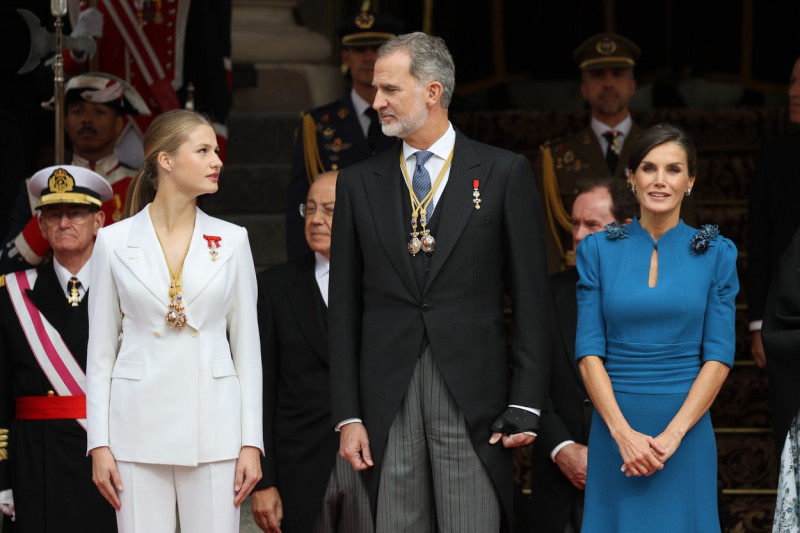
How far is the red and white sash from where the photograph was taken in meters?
4.44

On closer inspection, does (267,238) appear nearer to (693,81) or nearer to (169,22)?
(169,22)

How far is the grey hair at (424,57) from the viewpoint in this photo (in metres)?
3.63

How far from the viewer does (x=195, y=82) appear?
19.8 feet

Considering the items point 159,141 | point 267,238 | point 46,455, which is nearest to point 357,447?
point 159,141

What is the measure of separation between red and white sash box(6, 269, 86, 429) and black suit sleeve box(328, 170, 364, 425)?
3.71ft

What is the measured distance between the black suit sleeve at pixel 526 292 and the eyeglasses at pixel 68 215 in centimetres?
159

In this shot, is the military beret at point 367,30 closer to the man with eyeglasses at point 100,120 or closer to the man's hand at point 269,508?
the man with eyeglasses at point 100,120

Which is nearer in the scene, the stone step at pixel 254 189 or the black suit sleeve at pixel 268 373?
the black suit sleeve at pixel 268 373

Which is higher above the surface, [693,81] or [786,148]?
[693,81]

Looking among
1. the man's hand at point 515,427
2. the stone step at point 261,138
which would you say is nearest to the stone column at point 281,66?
the stone step at point 261,138

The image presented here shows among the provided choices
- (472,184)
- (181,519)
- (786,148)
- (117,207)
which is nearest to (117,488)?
(181,519)

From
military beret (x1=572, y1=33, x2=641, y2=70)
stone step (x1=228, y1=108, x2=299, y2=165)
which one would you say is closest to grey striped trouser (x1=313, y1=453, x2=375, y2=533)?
military beret (x1=572, y1=33, x2=641, y2=70)

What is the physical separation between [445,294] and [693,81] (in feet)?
20.7

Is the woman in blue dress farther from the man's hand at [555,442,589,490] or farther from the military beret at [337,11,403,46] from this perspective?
the military beret at [337,11,403,46]
